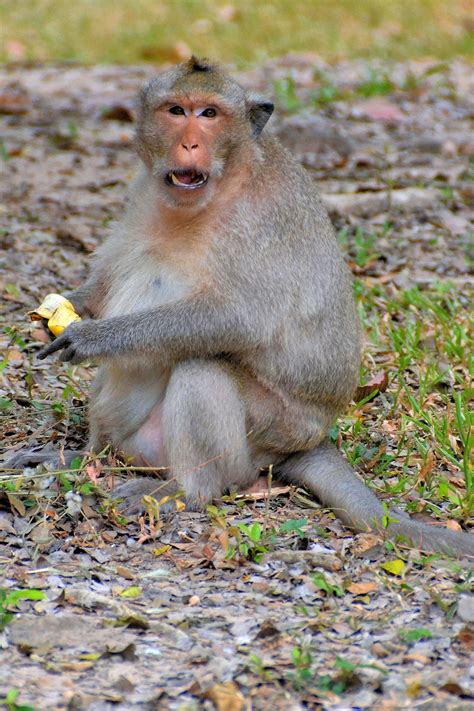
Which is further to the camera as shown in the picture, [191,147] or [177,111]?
[177,111]

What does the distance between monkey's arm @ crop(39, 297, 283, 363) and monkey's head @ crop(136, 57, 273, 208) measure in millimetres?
439

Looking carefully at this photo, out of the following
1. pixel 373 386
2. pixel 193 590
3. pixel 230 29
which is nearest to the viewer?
pixel 193 590

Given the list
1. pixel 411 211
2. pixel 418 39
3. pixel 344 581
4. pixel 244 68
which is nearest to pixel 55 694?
pixel 344 581

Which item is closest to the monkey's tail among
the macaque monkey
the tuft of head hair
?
the macaque monkey

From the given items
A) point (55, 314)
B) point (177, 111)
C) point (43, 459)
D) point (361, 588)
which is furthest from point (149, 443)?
point (177, 111)

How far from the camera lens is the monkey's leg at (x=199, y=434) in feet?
14.7

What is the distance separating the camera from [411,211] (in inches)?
324

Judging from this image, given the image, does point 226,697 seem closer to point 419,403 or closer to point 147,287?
point 147,287

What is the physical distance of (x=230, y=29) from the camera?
1505 cm

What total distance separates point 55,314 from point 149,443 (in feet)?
2.30

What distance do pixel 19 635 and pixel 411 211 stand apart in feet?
18.0

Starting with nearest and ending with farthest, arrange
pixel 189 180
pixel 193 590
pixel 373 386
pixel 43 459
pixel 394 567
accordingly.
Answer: pixel 193 590, pixel 394 567, pixel 189 180, pixel 43 459, pixel 373 386

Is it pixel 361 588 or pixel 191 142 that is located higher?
pixel 191 142

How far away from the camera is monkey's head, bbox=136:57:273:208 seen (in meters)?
4.46
